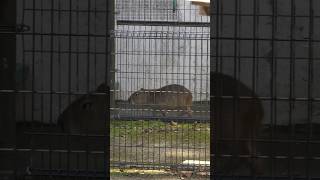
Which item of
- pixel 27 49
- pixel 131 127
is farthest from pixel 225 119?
pixel 131 127

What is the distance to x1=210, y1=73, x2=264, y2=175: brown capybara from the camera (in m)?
5.41

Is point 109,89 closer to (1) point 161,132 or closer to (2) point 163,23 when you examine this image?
(1) point 161,132

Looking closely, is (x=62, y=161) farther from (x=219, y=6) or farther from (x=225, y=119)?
(x=219, y=6)

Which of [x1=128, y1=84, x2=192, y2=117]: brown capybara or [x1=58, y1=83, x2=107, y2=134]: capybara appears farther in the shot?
[x1=128, y1=84, x2=192, y2=117]: brown capybara

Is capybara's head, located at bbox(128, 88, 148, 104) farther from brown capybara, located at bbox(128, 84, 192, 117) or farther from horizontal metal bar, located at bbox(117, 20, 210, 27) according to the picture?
horizontal metal bar, located at bbox(117, 20, 210, 27)

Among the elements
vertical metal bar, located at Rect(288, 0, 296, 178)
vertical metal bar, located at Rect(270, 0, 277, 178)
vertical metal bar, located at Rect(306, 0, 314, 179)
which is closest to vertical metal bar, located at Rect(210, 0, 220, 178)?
vertical metal bar, located at Rect(270, 0, 277, 178)

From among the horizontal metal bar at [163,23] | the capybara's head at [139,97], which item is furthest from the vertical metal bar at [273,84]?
the horizontal metal bar at [163,23]

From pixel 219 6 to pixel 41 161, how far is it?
6.98 feet

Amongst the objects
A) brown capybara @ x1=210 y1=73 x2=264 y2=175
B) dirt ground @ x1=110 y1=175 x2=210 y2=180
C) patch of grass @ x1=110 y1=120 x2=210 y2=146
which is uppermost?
brown capybara @ x1=210 y1=73 x2=264 y2=175

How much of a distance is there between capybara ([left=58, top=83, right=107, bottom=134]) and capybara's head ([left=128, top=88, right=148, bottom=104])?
12.2 ft

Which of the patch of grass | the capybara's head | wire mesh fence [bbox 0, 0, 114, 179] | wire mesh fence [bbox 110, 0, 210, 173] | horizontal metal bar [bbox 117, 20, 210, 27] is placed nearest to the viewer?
wire mesh fence [bbox 0, 0, 114, 179]

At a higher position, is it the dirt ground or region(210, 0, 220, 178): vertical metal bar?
region(210, 0, 220, 178): vertical metal bar

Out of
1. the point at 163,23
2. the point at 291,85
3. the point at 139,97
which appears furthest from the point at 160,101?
the point at 291,85

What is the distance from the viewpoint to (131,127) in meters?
9.16
